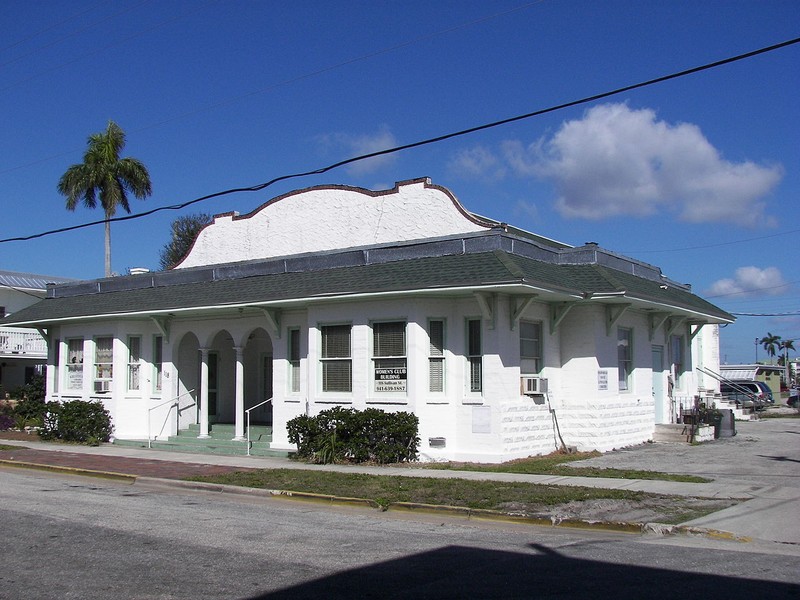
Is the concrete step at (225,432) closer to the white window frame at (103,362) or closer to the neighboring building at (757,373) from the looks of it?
the white window frame at (103,362)

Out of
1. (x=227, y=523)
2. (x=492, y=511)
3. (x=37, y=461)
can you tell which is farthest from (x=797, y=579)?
(x=37, y=461)

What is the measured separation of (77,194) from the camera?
141 ft

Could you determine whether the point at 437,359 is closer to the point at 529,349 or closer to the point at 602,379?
the point at 529,349

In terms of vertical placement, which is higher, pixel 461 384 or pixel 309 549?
pixel 461 384

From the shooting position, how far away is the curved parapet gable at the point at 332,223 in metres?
20.2

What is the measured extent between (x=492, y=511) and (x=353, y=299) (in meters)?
7.70

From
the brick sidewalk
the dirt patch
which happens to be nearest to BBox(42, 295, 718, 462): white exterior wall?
the brick sidewalk

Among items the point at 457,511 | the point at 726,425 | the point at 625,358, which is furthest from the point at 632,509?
the point at 726,425

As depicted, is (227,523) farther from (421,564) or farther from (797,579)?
(797,579)

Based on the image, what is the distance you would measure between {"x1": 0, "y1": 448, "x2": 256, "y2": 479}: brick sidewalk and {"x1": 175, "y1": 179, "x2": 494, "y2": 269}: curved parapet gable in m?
6.85

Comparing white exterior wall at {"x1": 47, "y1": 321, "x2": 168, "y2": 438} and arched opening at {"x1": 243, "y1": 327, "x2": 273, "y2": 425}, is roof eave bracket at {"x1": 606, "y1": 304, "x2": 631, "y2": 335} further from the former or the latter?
white exterior wall at {"x1": 47, "y1": 321, "x2": 168, "y2": 438}

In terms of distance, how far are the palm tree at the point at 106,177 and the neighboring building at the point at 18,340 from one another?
4.41 meters

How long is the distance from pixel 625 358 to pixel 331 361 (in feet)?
24.0

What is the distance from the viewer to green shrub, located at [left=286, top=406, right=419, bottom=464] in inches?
Result: 671
